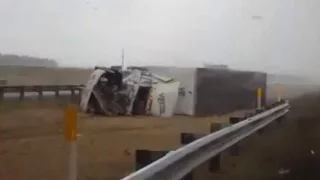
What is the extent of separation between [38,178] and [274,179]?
285cm

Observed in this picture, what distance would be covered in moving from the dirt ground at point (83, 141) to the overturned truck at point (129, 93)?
575 millimetres

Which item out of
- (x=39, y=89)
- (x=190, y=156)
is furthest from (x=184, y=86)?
(x=190, y=156)

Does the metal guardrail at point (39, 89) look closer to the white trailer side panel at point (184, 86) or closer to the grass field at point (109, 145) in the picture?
the grass field at point (109, 145)

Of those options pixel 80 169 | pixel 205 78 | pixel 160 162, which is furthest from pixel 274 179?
pixel 205 78

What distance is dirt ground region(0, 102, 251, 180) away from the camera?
9.23 metres

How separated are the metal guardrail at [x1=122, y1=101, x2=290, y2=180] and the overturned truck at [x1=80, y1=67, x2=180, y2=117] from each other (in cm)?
889

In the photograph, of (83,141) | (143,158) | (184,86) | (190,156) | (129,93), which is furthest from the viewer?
(129,93)

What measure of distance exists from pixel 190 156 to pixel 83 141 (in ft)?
22.9

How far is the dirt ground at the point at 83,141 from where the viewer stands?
9.23 meters

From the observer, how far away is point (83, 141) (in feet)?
42.6

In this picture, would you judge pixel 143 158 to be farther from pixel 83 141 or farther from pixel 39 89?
pixel 39 89

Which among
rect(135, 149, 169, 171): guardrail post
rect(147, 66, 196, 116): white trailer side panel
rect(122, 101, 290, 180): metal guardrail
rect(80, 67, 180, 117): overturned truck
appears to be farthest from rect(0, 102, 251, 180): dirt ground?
rect(135, 149, 169, 171): guardrail post

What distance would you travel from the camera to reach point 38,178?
852cm

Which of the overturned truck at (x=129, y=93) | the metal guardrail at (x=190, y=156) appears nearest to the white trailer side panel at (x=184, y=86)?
the overturned truck at (x=129, y=93)
